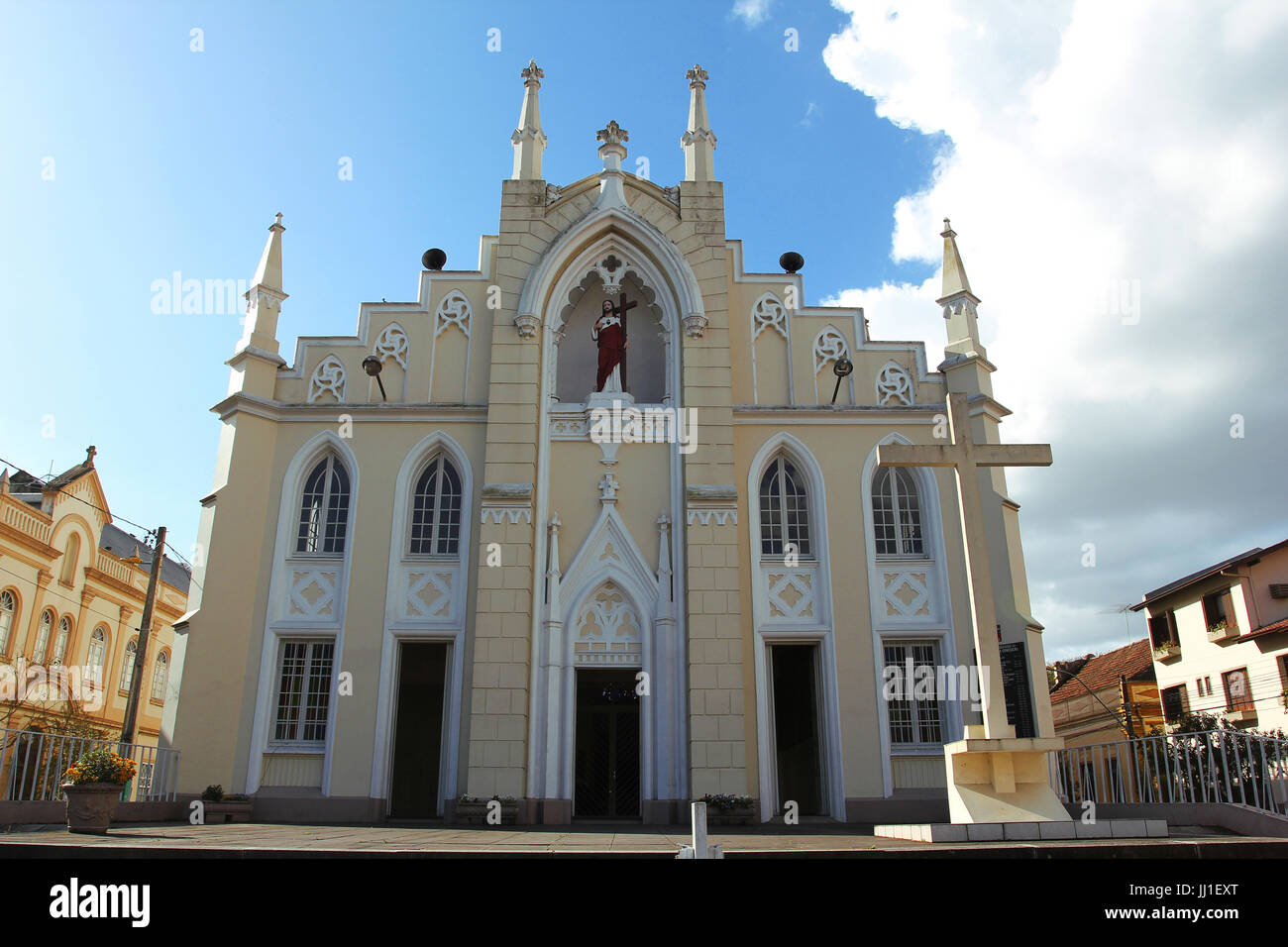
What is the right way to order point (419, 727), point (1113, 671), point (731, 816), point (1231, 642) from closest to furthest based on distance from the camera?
point (731, 816) < point (419, 727) < point (1231, 642) < point (1113, 671)

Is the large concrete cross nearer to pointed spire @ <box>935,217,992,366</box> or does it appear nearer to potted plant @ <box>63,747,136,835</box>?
pointed spire @ <box>935,217,992,366</box>

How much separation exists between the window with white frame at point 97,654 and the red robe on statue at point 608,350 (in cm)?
2695

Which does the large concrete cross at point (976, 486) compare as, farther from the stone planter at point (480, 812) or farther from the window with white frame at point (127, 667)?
the window with white frame at point (127, 667)

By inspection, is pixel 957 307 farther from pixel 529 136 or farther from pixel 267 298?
pixel 267 298

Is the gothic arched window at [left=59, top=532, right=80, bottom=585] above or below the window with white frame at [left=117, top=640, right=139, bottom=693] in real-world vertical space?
above

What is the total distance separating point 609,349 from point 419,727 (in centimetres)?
1027

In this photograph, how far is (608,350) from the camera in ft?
66.7

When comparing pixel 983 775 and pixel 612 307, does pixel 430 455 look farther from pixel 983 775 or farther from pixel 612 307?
pixel 983 775

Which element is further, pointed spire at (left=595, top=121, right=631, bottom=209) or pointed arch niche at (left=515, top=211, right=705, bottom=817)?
pointed spire at (left=595, top=121, right=631, bottom=209)

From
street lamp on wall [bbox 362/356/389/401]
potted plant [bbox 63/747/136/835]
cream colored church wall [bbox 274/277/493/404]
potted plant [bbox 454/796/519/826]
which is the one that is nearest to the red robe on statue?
cream colored church wall [bbox 274/277/493/404]

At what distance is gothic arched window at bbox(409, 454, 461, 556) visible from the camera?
1919 cm

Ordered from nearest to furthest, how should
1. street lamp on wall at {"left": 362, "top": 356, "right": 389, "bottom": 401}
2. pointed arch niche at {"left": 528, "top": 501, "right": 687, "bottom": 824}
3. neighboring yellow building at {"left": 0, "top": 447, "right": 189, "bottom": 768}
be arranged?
1. pointed arch niche at {"left": 528, "top": 501, "right": 687, "bottom": 824}
2. street lamp on wall at {"left": 362, "top": 356, "right": 389, "bottom": 401}
3. neighboring yellow building at {"left": 0, "top": 447, "right": 189, "bottom": 768}

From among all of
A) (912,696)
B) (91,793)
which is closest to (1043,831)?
(912,696)

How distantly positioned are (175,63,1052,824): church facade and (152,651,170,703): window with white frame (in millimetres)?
25914
